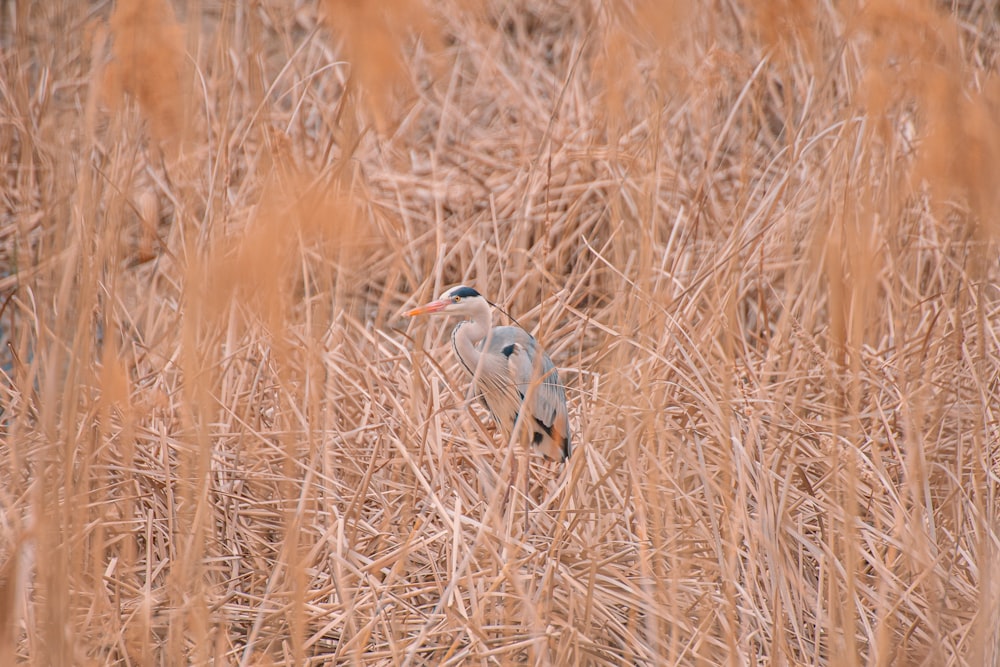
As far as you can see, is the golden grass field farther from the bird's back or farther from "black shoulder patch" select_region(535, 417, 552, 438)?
"black shoulder patch" select_region(535, 417, 552, 438)

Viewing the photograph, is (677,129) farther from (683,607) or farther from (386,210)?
(683,607)

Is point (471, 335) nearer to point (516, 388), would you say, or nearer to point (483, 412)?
point (516, 388)

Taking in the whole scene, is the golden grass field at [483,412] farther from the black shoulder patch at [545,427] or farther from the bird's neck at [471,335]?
the black shoulder patch at [545,427]

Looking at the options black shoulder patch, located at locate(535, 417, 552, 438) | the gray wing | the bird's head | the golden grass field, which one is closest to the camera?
the golden grass field

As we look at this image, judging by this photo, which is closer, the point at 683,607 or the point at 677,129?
the point at 683,607

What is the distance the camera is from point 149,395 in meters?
1.72

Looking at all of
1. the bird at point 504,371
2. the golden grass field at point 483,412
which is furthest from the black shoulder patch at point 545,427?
the golden grass field at point 483,412

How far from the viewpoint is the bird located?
1.86 meters

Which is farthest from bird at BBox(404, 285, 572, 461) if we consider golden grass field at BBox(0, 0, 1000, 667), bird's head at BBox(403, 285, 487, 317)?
golden grass field at BBox(0, 0, 1000, 667)

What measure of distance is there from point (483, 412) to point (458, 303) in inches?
33.4

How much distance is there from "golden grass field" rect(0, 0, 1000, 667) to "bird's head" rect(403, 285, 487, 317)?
102mm

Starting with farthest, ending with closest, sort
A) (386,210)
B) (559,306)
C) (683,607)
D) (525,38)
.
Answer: (525,38)
(386,210)
(559,306)
(683,607)

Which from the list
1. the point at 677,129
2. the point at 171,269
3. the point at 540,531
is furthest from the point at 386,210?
the point at 540,531

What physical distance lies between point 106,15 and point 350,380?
2246 mm
